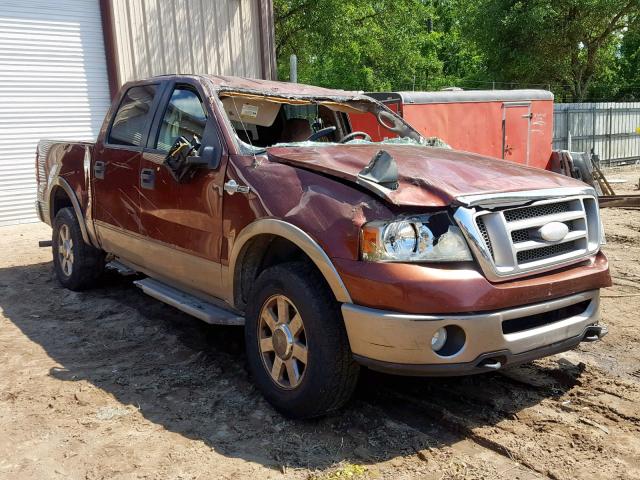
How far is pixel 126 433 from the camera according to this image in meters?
3.47

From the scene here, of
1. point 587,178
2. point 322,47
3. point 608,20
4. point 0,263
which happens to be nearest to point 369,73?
point 322,47

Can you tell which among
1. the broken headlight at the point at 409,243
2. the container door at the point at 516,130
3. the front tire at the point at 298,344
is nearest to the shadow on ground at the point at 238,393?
the front tire at the point at 298,344

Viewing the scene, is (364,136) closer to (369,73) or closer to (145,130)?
(145,130)

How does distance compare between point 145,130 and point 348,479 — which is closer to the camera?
point 348,479

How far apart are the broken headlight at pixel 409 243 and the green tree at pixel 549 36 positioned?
22722mm

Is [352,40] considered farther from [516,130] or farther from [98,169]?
[98,169]

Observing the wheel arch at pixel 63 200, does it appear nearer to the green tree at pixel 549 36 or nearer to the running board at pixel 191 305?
the running board at pixel 191 305

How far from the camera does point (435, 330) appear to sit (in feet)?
9.74

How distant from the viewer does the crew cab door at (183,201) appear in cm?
403

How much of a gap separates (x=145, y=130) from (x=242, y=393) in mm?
2214

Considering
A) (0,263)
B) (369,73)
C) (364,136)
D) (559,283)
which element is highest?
(369,73)

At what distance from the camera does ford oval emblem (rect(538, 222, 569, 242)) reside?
3.23 m

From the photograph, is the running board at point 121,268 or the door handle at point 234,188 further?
the running board at point 121,268

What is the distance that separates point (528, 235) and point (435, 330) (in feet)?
2.41
